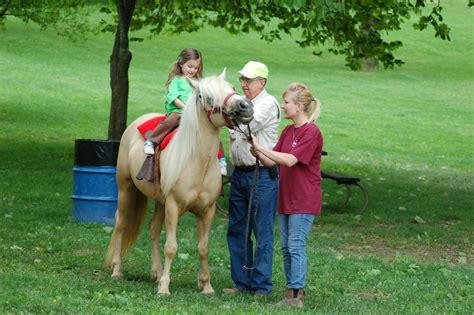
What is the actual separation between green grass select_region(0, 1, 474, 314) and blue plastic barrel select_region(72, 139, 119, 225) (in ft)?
0.91

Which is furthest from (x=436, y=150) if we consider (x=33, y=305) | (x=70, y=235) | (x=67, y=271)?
(x=33, y=305)

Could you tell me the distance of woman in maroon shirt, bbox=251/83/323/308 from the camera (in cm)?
726

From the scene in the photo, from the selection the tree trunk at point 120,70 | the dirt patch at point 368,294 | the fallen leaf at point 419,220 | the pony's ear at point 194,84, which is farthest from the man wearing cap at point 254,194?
the tree trunk at point 120,70

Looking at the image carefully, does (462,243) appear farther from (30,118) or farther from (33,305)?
(30,118)

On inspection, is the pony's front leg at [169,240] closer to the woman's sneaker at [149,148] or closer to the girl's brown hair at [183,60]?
the woman's sneaker at [149,148]

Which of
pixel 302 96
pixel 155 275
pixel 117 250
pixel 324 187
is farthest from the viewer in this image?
pixel 324 187

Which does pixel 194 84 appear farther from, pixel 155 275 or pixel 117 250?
pixel 117 250

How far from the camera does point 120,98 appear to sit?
686 inches

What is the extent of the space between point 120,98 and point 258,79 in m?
10.1

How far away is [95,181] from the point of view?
1166 centimetres

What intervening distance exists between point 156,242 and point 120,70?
29.5ft

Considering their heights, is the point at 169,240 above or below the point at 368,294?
above

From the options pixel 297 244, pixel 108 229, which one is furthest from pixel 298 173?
pixel 108 229

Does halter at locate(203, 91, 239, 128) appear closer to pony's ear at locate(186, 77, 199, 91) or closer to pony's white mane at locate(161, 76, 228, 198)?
pony's white mane at locate(161, 76, 228, 198)
